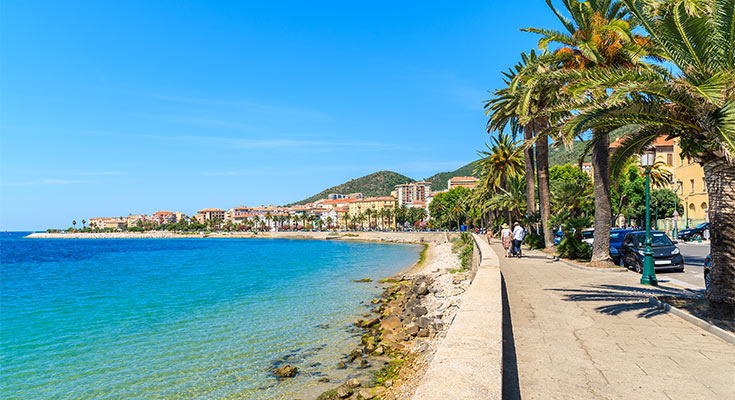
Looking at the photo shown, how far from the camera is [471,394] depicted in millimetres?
3102

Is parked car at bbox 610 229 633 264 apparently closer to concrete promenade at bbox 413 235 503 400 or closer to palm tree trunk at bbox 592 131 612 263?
palm tree trunk at bbox 592 131 612 263

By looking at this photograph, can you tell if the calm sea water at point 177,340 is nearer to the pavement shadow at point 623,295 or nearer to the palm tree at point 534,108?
the pavement shadow at point 623,295

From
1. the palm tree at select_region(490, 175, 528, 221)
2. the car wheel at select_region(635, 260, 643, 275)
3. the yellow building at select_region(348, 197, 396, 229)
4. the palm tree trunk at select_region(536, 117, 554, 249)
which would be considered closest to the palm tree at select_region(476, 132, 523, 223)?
the palm tree at select_region(490, 175, 528, 221)

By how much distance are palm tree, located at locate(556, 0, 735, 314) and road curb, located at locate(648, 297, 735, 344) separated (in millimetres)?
419

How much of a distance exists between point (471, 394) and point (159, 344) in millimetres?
12833

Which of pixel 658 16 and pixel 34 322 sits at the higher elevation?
pixel 658 16

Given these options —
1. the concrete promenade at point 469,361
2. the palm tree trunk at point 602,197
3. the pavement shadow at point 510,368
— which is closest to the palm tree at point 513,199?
the palm tree trunk at point 602,197

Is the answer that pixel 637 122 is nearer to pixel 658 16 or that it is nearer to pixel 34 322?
pixel 658 16

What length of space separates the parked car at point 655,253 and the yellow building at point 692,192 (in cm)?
3910

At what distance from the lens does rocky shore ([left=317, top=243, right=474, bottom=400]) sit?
788cm

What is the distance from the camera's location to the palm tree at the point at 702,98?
6.73 meters

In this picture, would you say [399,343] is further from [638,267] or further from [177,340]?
[638,267]

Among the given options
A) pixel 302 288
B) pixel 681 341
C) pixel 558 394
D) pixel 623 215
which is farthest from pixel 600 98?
pixel 623 215

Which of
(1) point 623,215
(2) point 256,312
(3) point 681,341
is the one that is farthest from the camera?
(1) point 623,215
